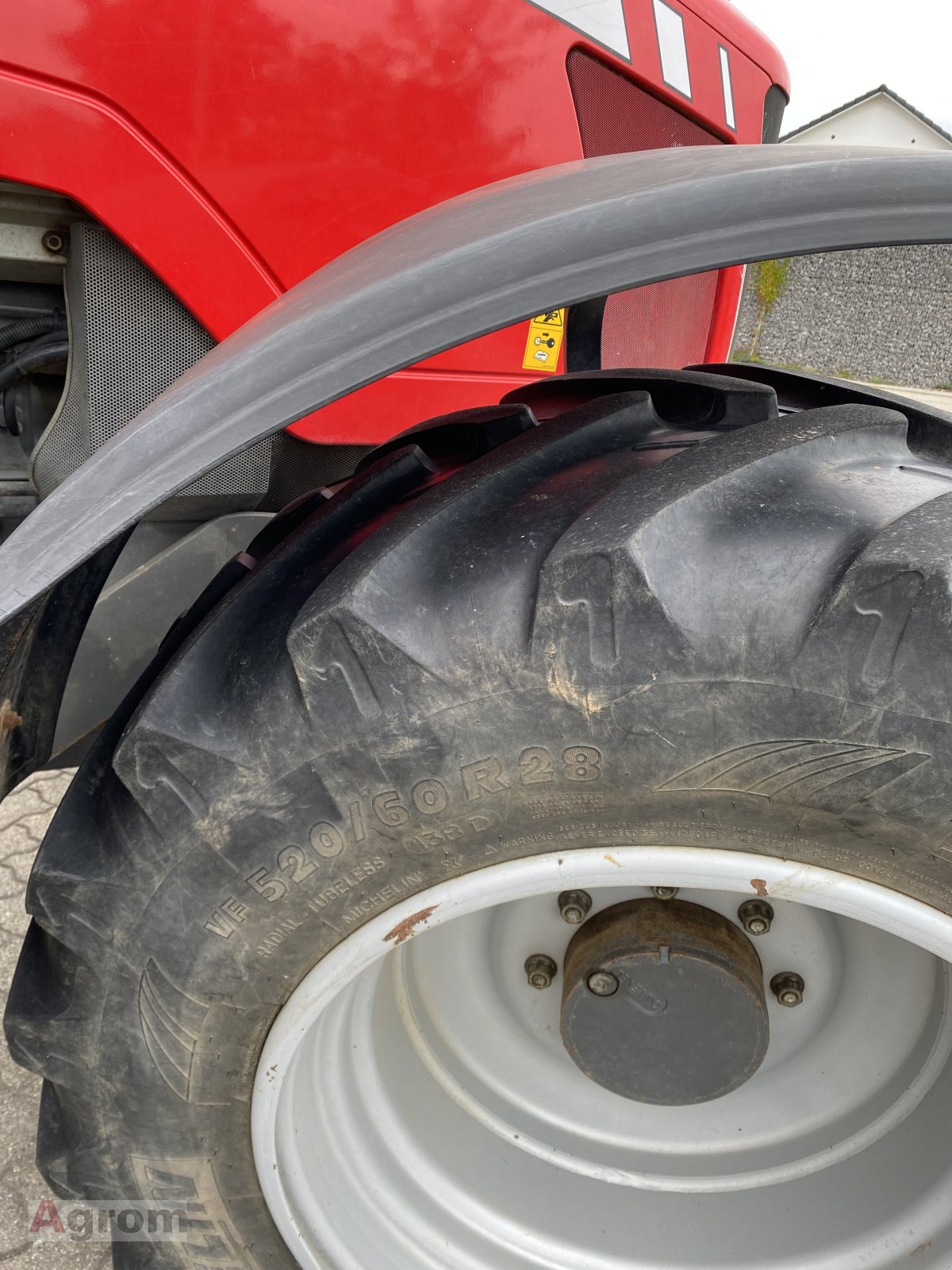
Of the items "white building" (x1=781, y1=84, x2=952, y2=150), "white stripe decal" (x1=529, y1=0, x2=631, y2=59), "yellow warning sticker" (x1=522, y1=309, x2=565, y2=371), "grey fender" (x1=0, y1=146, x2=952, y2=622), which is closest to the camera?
"grey fender" (x1=0, y1=146, x2=952, y2=622)

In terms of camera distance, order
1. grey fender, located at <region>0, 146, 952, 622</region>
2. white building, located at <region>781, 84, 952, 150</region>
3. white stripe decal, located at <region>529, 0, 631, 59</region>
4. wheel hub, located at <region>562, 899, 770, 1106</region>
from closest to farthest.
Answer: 1. grey fender, located at <region>0, 146, 952, 622</region>
2. wheel hub, located at <region>562, 899, 770, 1106</region>
3. white stripe decal, located at <region>529, 0, 631, 59</region>
4. white building, located at <region>781, 84, 952, 150</region>

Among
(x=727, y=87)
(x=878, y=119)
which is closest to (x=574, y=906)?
(x=727, y=87)

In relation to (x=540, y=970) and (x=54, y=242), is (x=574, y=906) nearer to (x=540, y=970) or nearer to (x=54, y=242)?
(x=540, y=970)

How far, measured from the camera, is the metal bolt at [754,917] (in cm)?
92

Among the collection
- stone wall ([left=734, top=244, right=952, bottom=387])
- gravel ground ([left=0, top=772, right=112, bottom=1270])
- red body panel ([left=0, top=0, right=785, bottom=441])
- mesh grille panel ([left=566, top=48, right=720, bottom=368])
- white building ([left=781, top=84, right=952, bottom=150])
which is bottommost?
gravel ground ([left=0, top=772, right=112, bottom=1270])

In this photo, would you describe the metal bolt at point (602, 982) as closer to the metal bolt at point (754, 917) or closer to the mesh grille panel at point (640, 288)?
the metal bolt at point (754, 917)

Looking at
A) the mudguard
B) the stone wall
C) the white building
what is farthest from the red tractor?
the white building

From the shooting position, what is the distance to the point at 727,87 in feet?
4.35

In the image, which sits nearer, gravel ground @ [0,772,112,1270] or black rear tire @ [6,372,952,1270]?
black rear tire @ [6,372,952,1270]

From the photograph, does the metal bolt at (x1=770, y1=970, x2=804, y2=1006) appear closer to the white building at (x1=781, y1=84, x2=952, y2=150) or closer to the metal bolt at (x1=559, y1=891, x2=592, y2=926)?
the metal bolt at (x1=559, y1=891, x2=592, y2=926)

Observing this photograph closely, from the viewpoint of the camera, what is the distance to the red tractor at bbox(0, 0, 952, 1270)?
0.63 metres

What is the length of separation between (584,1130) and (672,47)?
1.37m

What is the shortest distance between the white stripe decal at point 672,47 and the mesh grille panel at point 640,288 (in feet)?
0.10

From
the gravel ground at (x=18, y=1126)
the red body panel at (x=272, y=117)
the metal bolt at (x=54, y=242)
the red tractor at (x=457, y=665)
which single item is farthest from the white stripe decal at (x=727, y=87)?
the gravel ground at (x=18, y=1126)
